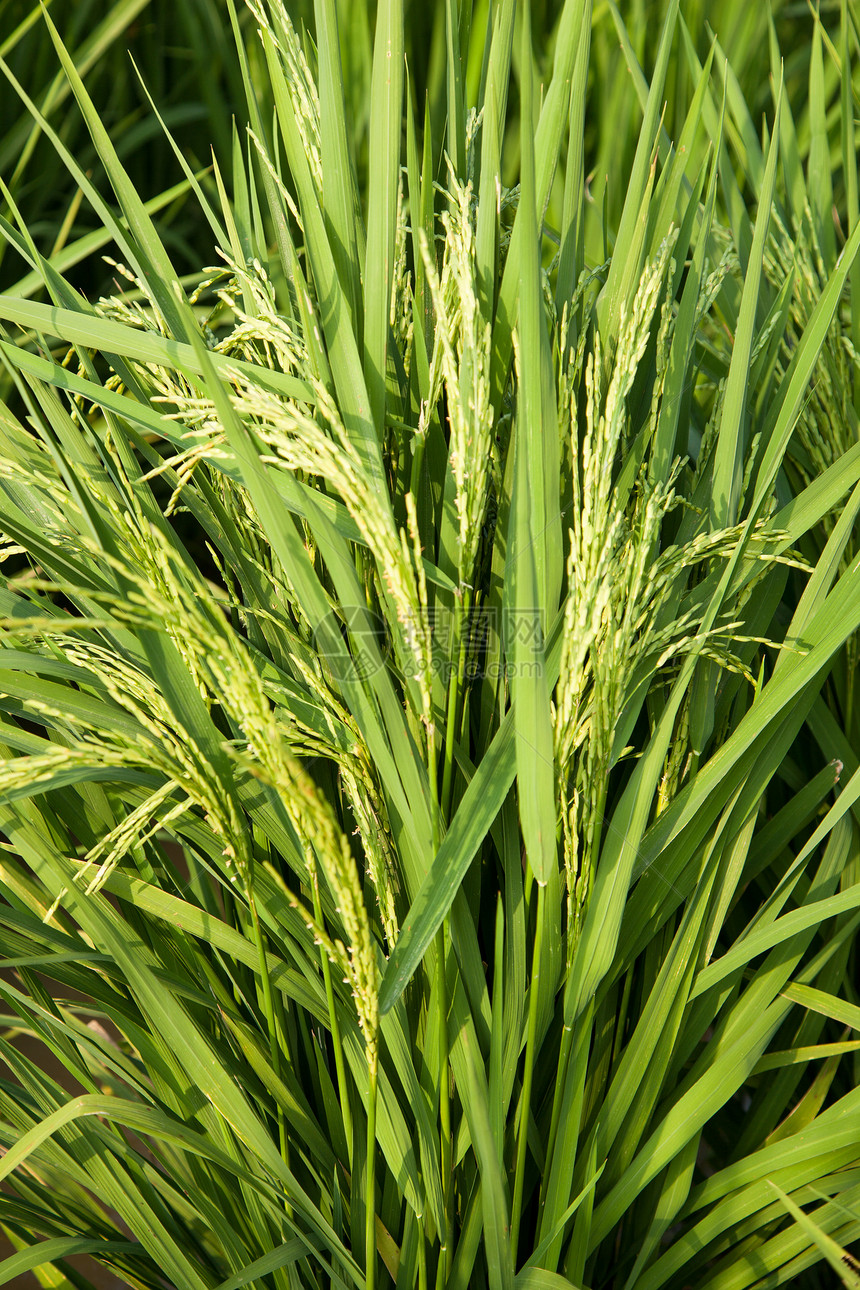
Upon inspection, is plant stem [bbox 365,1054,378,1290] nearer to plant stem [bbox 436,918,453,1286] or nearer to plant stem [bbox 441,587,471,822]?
plant stem [bbox 436,918,453,1286]

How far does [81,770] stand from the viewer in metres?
0.55

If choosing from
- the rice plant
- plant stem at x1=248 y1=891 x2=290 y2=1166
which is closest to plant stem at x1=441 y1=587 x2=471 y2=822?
the rice plant

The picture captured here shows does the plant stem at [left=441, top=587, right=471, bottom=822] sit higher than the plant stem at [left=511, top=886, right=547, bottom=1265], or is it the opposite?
the plant stem at [left=441, top=587, right=471, bottom=822]

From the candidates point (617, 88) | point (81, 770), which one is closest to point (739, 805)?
point (81, 770)

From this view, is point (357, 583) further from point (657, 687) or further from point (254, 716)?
point (657, 687)

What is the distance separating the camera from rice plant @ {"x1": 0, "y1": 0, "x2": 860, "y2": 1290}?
0.54m

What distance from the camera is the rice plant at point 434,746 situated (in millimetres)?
539

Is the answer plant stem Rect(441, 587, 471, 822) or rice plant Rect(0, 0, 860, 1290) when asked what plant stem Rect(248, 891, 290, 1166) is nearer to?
rice plant Rect(0, 0, 860, 1290)

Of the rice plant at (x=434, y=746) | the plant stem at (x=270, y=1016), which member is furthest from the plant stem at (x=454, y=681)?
the plant stem at (x=270, y=1016)

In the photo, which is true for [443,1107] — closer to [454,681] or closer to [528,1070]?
[528,1070]

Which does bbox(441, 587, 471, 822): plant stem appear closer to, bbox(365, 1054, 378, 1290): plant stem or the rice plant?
the rice plant

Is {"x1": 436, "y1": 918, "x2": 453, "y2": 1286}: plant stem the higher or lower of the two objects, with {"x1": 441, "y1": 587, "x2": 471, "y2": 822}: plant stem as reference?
lower

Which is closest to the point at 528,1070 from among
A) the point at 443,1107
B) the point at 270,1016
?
the point at 443,1107

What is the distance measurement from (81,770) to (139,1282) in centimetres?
46
